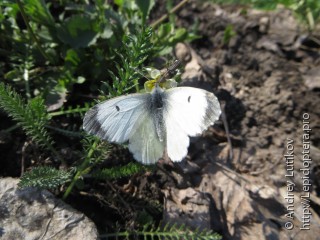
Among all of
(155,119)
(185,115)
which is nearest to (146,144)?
(155,119)

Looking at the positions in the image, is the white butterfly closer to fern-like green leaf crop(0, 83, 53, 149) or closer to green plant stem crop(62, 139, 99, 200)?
green plant stem crop(62, 139, 99, 200)

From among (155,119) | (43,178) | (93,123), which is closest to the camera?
(93,123)

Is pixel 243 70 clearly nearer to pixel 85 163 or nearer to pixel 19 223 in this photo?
pixel 85 163

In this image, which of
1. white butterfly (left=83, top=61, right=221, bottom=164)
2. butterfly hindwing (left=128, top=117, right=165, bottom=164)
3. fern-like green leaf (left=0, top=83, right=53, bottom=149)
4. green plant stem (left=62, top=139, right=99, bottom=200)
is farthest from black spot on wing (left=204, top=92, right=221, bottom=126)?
fern-like green leaf (left=0, top=83, right=53, bottom=149)

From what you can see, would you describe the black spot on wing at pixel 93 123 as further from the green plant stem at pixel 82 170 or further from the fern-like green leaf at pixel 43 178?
the fern-like green leaf at pixel 43 178

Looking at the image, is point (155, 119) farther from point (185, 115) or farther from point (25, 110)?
point (25, 110)

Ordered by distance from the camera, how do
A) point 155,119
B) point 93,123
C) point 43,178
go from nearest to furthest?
point 93,123, point 43,178, point 155,119

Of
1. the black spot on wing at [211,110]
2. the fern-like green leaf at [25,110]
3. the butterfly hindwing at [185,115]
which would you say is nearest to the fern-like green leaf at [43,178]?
the fern-like green leaf at [25,110]
